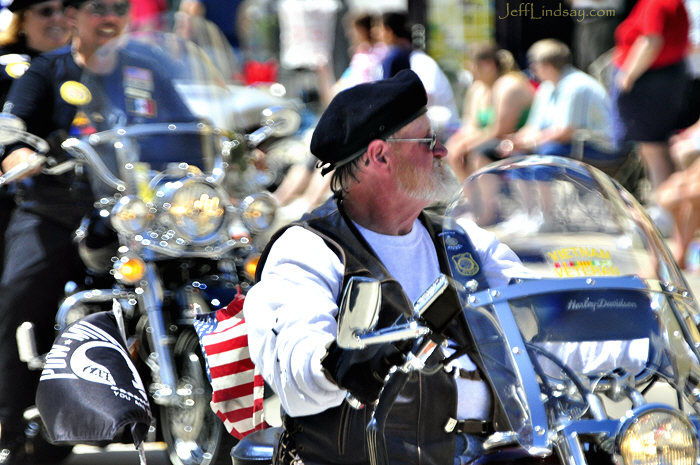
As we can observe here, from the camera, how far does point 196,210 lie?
3756 mm

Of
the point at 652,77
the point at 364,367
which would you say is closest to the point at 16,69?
the point at 364,367

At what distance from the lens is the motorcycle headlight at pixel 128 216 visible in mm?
3641

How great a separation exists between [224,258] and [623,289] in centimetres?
216

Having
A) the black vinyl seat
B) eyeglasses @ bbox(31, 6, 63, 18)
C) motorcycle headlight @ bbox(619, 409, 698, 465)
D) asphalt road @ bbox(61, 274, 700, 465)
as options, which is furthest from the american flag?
eyeglasses @ bbox(31, 6, 63, 18)

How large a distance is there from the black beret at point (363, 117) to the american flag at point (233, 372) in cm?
43

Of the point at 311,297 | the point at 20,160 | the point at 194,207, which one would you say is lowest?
the point at 194,207

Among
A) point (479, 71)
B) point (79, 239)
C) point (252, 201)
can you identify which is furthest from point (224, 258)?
point (479, 71)

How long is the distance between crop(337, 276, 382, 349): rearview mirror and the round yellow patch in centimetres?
281

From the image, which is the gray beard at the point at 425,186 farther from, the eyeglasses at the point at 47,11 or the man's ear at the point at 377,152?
the eyeglasses at the point at 47,11

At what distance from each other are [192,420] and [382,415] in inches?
77.5

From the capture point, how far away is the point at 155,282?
3730mm

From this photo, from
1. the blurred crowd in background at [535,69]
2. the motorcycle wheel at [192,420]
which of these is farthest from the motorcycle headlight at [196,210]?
the blurred crowd in background at [535,69]

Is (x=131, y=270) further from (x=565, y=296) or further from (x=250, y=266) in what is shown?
(x=565, y=296)

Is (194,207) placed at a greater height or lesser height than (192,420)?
A: greater
